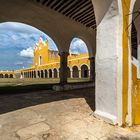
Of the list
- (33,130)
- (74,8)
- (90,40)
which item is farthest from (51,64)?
(33,130)

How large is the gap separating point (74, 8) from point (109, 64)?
4.23 meters

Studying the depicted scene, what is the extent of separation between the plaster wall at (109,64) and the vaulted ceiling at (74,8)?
9.69 feet

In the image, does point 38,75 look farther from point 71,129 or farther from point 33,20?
point 71,129

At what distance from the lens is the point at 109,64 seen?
12.0ft

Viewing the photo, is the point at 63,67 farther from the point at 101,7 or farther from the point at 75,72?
the point at 75,72

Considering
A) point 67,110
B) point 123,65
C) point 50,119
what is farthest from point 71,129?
point 123,65

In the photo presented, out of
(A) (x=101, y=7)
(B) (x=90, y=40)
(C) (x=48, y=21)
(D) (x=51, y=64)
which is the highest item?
(C) (x=48, y=21)

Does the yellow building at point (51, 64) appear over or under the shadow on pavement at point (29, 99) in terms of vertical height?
over

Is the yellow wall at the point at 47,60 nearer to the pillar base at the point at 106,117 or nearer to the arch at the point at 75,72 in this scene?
the arch at the point at 75,72

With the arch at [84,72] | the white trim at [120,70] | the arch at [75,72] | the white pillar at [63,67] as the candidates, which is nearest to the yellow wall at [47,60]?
the arch at [75,72]

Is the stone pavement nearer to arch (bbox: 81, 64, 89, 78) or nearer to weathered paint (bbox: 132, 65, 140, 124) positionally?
weathered paint (bbox: 132, 65, 140, 124)

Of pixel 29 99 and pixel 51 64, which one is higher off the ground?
pixel 51 64

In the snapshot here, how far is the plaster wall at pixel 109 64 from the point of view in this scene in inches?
138

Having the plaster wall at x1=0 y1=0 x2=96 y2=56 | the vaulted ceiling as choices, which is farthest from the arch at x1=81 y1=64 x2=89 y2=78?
the vaulted ceiling
